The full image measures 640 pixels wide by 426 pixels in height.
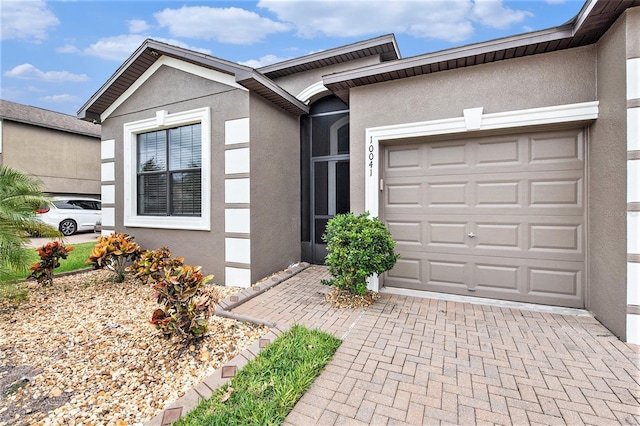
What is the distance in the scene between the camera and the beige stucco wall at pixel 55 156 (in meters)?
13.5

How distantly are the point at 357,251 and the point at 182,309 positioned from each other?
7.68 ft

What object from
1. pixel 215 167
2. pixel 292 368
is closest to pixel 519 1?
pixel 215 167

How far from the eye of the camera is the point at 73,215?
41.3 ft

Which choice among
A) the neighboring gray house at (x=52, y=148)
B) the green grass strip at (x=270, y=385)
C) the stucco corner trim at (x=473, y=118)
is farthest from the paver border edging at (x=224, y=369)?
the neighboring gray house at (x=52, y=148)

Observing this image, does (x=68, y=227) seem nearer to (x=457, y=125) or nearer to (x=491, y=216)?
(x=457, y=125)

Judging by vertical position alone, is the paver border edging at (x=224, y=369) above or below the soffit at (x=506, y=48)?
below

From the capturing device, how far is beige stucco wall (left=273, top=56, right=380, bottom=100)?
255 inches

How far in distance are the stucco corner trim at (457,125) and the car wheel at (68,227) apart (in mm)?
14107

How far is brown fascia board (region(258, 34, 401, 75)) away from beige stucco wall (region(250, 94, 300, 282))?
56.3 inches

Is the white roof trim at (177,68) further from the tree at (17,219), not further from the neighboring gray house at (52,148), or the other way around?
the neighboring gray house at (52,148)

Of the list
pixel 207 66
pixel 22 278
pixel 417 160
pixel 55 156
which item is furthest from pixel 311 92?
pixel 55 156

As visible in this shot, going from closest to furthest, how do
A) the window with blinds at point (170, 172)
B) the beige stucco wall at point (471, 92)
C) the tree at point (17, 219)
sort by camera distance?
the beige stucco wall at point (471, 92) → the tree at point (17, 219) → the window with blinds at point (170, 172)

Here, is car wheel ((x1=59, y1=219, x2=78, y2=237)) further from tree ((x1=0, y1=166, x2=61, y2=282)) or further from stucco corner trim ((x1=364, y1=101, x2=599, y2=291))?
stucco corner trim ((x1=364, y1=101, x2=599, y2=291))

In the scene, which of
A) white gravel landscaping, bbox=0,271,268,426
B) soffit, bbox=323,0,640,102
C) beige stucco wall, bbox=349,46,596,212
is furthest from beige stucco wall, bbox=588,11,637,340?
white gravel landscaping, bbox=0,271,268,426
